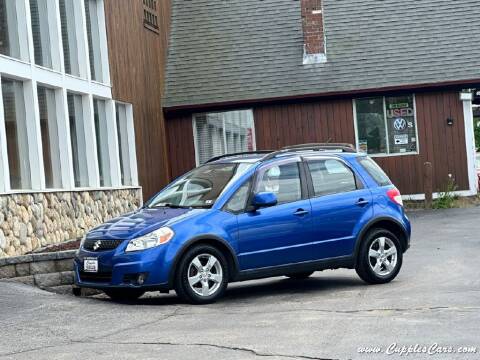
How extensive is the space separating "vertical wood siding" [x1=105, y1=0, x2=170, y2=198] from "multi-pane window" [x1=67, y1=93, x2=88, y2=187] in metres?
2.01

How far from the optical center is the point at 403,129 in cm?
2631

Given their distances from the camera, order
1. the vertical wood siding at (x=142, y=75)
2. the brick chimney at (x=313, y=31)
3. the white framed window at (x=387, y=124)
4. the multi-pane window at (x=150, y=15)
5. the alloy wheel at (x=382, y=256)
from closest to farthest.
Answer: the alloy wheel at (x=382, y=256) → the vertical wood siding at (x=142, y=75) → the multi-pane window at (x=150, y=15) → the white framed window at (x=387, y=124) → the brick chimney at (x=313, y=31)

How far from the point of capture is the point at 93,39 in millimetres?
20656

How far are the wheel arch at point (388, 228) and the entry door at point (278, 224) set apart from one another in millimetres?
754

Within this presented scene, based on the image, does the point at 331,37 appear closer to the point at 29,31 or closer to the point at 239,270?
the point at 29,31

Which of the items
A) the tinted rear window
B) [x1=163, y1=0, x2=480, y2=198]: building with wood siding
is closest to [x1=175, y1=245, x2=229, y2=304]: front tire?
the tinted rear window

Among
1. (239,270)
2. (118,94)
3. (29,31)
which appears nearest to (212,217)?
(239,270)

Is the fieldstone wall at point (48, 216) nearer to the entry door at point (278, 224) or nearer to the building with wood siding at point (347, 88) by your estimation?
the entry door at point (278, 224)

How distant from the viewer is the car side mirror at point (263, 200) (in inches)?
454

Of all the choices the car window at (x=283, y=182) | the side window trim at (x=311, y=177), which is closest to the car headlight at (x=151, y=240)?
the car window at (x=283, y=182)

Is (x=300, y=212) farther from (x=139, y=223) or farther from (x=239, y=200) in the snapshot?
(x=139, y=223)

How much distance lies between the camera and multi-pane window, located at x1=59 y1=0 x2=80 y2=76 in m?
18.9

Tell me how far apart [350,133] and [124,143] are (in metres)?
6.84

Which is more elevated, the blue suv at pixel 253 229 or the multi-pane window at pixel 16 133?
the multi-pane window at pixel 16 133
